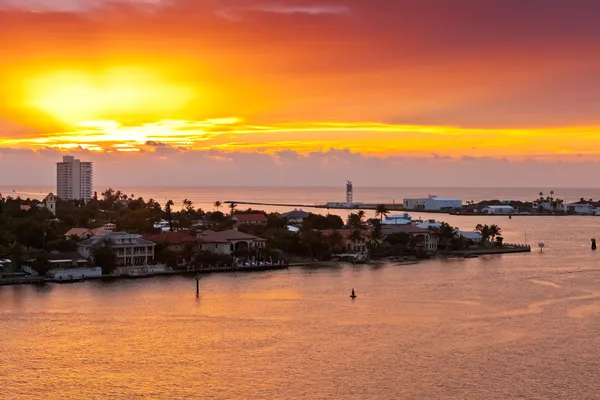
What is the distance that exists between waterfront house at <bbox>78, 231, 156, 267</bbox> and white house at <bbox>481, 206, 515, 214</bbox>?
287 ft

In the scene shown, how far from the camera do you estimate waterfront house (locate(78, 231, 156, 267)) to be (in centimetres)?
4278

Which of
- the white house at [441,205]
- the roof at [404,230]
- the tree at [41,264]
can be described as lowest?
the tree at [41,264]

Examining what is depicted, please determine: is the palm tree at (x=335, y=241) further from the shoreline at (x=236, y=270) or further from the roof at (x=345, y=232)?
the shoreline at (x=236, y=270)

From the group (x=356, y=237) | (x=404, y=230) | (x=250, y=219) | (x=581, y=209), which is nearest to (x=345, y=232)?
(x=356, y=237)

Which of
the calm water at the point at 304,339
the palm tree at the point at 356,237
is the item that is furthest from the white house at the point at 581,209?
the calm water at the point at 304,339

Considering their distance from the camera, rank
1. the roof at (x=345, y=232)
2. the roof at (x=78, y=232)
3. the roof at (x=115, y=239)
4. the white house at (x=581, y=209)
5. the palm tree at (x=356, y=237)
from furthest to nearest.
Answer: the white house at (x=581, y=209) → the roof at (x=345, y=232) → the palm tree at (x=356, y=237) → the roof at (x=78, y=232) → the roof at (x=115, y=239)

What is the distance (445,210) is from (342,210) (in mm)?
18380

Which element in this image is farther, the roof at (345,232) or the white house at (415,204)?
the white house at (415,204)

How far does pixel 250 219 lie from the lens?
65375 mm

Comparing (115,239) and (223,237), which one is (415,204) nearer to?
(223,237)

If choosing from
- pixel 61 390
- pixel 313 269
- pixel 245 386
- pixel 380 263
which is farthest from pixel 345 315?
pixel 380 263

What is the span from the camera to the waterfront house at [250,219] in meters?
64.6

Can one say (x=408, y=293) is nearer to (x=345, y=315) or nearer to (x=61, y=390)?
(x=345, y=315)

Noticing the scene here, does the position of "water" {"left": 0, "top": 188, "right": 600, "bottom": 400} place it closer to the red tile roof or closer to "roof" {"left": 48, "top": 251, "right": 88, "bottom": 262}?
"roof" {"left": 48, "top": 251, "right": 88, "bottom": 262}
